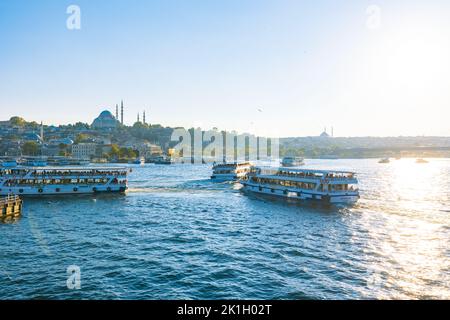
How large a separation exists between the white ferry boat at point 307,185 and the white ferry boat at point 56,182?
2590cm

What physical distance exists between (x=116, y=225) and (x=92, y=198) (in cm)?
2215

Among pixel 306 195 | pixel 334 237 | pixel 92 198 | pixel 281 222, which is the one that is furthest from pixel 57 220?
pixel 306 195

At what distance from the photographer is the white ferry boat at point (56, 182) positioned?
198 ft

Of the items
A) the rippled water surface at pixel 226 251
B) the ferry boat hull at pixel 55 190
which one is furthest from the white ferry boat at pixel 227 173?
the rippled water surface at pixel 226 251

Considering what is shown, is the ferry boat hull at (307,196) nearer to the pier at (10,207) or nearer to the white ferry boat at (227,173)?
the white ferry boat at (227,173)

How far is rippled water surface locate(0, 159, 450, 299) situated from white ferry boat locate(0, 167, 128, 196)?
704cm

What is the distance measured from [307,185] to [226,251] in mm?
31001

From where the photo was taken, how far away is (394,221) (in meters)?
43.7

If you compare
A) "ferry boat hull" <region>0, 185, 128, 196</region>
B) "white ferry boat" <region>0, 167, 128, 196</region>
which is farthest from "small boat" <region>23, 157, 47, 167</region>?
"ferry boat hull" <region>0, 185, 128, 196</region>

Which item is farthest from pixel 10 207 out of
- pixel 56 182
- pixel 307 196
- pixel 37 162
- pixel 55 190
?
pixel 37 162

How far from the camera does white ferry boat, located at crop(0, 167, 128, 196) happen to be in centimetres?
6031
